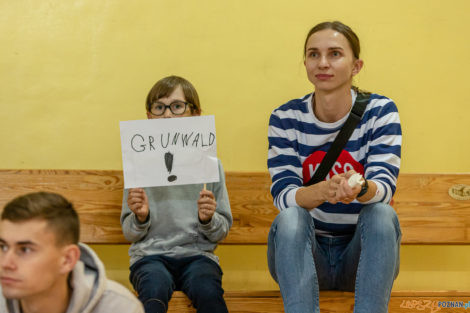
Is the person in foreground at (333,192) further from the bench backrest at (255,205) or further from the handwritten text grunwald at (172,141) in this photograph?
the bench backrest at (255,205)

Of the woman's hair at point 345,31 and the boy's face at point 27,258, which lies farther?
the woman's hair at point 345,31

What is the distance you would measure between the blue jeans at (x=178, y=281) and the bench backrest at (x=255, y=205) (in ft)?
→ 1.19

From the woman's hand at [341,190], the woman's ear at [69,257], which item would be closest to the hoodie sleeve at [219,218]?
the woman's hand at [341,190]

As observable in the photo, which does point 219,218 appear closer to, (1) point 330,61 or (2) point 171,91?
(2) point 171,91

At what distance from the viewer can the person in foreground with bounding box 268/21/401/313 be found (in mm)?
1611

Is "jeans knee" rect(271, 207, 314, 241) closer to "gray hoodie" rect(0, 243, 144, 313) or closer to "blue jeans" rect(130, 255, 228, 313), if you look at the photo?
"blue jeans" rect(130, 255, 228, 313)

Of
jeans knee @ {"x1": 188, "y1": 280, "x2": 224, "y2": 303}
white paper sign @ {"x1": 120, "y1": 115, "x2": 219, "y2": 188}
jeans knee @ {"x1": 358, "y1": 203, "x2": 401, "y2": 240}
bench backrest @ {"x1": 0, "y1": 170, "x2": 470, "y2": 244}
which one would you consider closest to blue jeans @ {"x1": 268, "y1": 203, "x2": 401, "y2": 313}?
jeans knee @ {"x1": 358, "y1": 203, "x2": 401, "y2": 240}

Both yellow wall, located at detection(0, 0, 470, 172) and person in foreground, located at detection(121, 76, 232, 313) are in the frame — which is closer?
person in foreground, located at detection(121, 76, 232, 313)

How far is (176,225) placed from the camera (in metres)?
2.15

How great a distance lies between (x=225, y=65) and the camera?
254 cm

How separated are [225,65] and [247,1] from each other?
30cm

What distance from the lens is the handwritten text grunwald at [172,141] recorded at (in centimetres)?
200

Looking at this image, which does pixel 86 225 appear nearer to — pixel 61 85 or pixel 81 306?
pixel 61 85

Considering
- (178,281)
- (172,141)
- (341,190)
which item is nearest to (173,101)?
(172,141)
